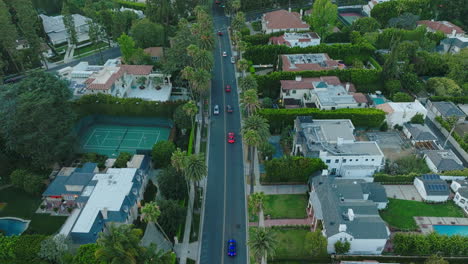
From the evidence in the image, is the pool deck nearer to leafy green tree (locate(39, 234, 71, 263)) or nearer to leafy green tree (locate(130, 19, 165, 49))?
leafy green tree (locate(39, 234, 71, 263))

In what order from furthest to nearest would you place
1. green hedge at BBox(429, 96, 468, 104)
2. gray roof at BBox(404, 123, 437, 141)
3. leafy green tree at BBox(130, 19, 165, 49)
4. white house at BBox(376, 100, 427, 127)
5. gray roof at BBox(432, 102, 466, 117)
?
1. leafy green tree at BBox(130, 19, 165, 49)
2. green hedge at BBox(429, 96, 468, 104)
3. gray roof at BBox(432, 102, 466, 117)
4. white house at BBox(376, 100, 427, 127)
5. gray roof at BBox(404, 123, 437, 141)

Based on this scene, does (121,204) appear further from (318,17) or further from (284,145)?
(318,17)

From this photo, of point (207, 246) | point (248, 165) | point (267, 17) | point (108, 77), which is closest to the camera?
point (207, 246)

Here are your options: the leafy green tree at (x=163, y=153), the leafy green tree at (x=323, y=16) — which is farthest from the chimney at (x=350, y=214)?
the leafy green tree at (x=323, y=16)

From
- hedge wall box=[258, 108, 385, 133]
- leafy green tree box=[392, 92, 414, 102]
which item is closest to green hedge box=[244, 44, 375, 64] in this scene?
leafy green tree box=[392, 92, 414, 102]

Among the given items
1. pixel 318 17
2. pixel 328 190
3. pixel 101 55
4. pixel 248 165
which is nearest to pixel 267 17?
pixel 318 17
